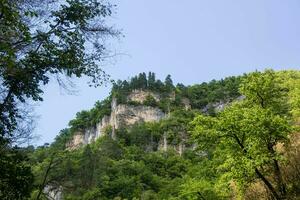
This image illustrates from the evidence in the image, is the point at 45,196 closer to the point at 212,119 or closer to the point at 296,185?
the point at 212,119

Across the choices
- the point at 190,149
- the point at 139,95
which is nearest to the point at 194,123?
the point at 190,149

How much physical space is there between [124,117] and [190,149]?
22453mm

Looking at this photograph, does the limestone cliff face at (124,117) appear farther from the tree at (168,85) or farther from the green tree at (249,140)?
the green tree at (249,140)

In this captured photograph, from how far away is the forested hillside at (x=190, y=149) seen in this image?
1794 centimetres

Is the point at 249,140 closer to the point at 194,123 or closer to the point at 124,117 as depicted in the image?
the point at 194,123

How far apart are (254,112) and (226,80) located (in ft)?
392

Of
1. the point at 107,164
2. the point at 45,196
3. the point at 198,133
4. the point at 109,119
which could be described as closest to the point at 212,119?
the point at 198,133

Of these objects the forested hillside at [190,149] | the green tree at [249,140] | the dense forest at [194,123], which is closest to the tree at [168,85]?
the forested hillside at [190,149]

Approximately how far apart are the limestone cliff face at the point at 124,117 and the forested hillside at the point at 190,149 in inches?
46.4

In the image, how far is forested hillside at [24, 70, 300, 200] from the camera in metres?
17.9

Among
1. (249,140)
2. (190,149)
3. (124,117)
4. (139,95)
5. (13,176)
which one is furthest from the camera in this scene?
(139,95)

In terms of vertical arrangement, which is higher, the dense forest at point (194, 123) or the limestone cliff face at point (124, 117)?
the limestone cliff face at point (124, 117)

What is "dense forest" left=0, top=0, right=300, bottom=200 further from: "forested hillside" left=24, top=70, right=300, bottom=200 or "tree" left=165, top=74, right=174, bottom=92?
"tree" left=165, top=74, right=174, bottom=92

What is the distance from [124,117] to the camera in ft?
375
